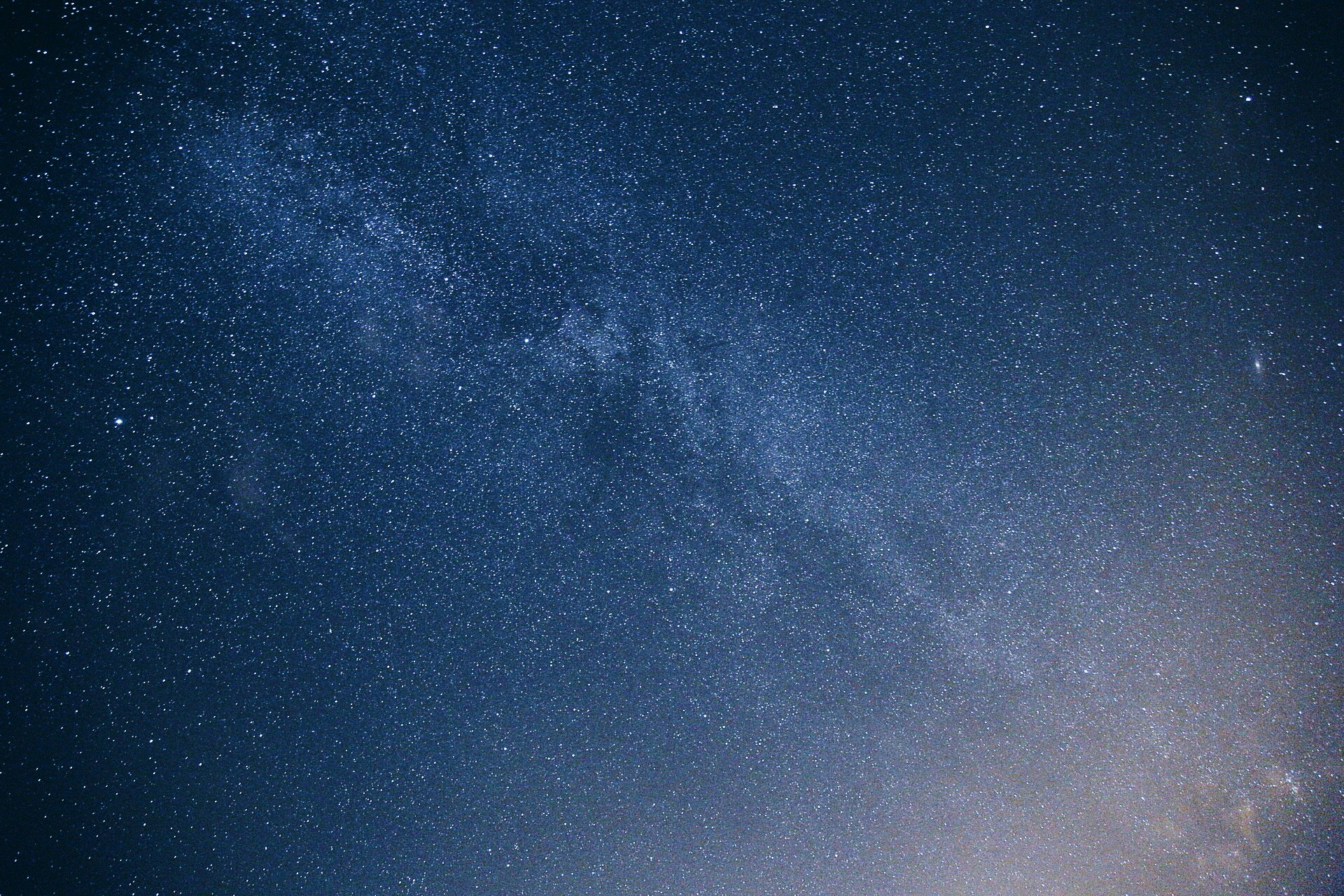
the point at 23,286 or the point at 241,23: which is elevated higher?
the point at 241,23

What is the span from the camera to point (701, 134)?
95 cm

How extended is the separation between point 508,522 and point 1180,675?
4.32 feet

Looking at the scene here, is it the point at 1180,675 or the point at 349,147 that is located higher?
the point at 349,147

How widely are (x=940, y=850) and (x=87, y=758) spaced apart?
5.34ft

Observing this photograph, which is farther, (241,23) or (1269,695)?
(1269,695)

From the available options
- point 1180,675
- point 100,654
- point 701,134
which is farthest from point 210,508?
point 1180,675

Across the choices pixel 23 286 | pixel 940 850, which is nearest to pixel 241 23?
pixel 23 286

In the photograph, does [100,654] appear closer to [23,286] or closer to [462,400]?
[23,286]

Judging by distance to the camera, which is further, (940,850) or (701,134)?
(940,850)

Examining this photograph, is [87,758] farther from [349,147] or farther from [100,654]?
[349,147]

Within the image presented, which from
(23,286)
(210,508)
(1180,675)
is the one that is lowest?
(210,508)

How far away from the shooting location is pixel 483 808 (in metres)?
1.05

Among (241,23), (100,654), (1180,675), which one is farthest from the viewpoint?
(1180,675)

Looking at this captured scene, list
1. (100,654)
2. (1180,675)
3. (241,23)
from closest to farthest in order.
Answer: (241,23)
(100,654)
(1180,675)
